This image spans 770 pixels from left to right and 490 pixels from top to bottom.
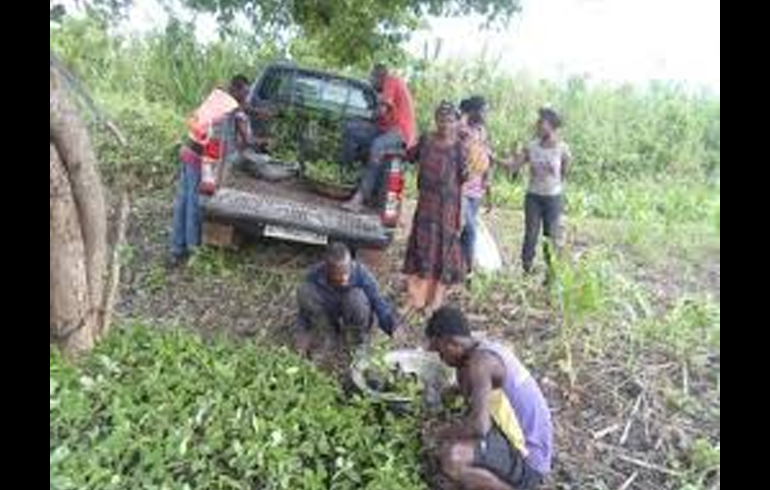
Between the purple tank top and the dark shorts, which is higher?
the purple tank top

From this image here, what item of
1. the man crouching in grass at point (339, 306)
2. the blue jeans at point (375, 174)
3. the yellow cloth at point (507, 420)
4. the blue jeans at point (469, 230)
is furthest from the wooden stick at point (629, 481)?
the blue jeans at point (375, 174)

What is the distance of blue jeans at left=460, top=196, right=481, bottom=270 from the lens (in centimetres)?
879

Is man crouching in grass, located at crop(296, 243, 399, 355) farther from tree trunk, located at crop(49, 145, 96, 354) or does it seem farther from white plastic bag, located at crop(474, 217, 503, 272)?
white plastic bag, located at crop(474, 217, 503, 272)

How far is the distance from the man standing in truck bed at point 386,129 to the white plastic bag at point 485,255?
3.02ft

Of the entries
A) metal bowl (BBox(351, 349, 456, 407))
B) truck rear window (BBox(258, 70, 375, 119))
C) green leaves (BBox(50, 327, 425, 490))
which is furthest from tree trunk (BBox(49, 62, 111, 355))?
truck rear window (BBox(258, 70, 375, 119))

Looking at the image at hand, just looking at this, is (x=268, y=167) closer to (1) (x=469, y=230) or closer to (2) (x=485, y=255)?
(1) (x=469, y=230)

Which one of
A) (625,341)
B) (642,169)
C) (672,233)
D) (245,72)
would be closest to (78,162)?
(625,341)

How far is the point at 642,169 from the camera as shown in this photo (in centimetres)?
1584

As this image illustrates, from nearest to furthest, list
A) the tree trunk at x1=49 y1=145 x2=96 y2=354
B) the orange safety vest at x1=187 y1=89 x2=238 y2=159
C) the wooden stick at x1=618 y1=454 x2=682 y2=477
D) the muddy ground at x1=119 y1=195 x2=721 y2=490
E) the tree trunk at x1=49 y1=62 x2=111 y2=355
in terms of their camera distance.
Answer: the tree trunk at x1=49 y1=62 x2=111 y2=355 → the tree trunk at x1=49 y1=145 x2=96 y2=354 → the wooden stick at x1=618 y1=454 x2=682 y2=477 → the muddy ground at x1=119 y1=195 x2=721 y2=490 → the orange safety vest at x1=187 y1=89 x2=238 y2=159

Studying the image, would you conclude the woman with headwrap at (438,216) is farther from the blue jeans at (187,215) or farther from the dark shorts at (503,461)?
the dark shorts at (503,461)

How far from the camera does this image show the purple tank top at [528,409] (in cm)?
584

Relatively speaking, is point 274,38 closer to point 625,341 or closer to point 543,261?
point 543,261

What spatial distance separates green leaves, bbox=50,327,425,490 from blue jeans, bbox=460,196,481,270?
98.6 inches

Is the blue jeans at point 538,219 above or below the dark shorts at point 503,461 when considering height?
above
